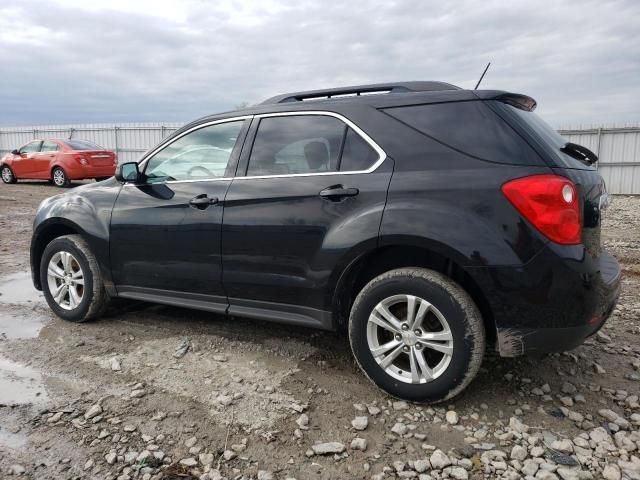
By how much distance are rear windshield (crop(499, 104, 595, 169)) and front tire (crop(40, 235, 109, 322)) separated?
329 cm

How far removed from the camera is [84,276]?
4.09 metres

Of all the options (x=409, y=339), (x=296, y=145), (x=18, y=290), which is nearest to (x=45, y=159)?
(x=18, y=290)

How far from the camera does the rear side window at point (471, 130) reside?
8.54 feet

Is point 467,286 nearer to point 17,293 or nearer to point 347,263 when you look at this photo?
point 347,263

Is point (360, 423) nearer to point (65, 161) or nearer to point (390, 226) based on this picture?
point (390, 226)

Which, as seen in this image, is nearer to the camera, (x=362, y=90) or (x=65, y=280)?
(x=362, y=90)

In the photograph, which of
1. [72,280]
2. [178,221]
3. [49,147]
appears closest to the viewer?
[178,221]

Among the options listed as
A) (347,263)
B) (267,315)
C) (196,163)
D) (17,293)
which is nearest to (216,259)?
(267,315)

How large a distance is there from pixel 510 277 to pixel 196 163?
2.33 metres

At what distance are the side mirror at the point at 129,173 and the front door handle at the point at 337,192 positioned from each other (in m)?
1.68

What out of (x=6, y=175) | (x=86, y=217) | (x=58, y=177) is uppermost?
(x=86, y=217)

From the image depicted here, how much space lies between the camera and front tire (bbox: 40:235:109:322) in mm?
4066

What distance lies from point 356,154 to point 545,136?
1050mm

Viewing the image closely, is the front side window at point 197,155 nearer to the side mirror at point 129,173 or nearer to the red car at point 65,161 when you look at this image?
the side mirror at point 129,173
